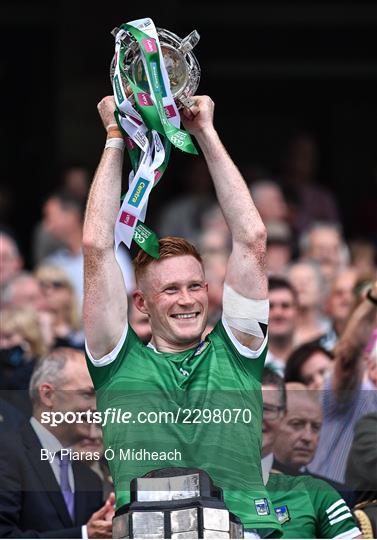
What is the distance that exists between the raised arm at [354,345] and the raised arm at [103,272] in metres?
2.07

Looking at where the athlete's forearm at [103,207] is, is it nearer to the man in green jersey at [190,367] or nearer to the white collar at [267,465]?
the man in green jersey at [190,367]

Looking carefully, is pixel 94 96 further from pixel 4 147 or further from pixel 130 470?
pixel 130 470

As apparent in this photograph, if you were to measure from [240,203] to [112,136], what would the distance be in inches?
21.8

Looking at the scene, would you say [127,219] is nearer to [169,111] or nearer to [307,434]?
[169,111]

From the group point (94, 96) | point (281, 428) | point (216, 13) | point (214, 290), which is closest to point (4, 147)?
point (94, 96)

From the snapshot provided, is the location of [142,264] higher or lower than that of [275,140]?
lower

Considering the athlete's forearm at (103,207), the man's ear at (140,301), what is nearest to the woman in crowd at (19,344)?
the man's ear at (140,301)

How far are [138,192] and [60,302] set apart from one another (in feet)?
15.7

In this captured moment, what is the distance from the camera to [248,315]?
598cm

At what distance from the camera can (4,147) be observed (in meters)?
17.0

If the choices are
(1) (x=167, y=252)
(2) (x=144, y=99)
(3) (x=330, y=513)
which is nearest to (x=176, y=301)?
(1) (x=167, y=252)

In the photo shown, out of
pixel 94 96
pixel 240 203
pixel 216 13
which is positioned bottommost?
pixel 240 203

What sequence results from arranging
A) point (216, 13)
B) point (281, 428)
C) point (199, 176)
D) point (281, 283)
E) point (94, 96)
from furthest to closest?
point (216, 13)
point (94, 96)
point (199, 176)
point (281, 283)
point (281, 428)

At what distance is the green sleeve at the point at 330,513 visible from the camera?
21.0 ft
